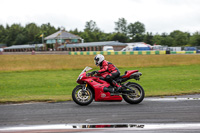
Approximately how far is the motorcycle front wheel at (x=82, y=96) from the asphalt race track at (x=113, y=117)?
0.87 ft

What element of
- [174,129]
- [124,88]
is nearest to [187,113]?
[174,129]

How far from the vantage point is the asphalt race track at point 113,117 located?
6426 millimetres

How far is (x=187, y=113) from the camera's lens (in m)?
7.70

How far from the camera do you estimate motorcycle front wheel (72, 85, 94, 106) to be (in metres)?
9.55

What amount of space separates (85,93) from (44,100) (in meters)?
2.21

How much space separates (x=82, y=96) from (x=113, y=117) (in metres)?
2.43

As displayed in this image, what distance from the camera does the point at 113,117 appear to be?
745 centimetres

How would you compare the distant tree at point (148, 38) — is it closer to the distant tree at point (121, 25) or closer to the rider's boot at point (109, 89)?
the distant tree at point (121, 25)

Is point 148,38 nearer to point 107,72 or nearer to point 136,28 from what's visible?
point 136,28

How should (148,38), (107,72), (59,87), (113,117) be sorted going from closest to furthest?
(113,117), (107,72), (59,87), (148,38)

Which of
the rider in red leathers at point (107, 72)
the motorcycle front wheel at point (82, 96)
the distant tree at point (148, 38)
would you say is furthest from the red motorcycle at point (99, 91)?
the distant tree at point (148, 38)

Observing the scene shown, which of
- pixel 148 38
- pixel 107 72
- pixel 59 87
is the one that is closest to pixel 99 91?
pixel 107 72

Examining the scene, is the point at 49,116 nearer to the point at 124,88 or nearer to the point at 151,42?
the point at 124,88

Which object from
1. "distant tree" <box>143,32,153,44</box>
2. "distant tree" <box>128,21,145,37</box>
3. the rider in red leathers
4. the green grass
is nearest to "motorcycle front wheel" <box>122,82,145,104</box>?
the rider in red leathers
